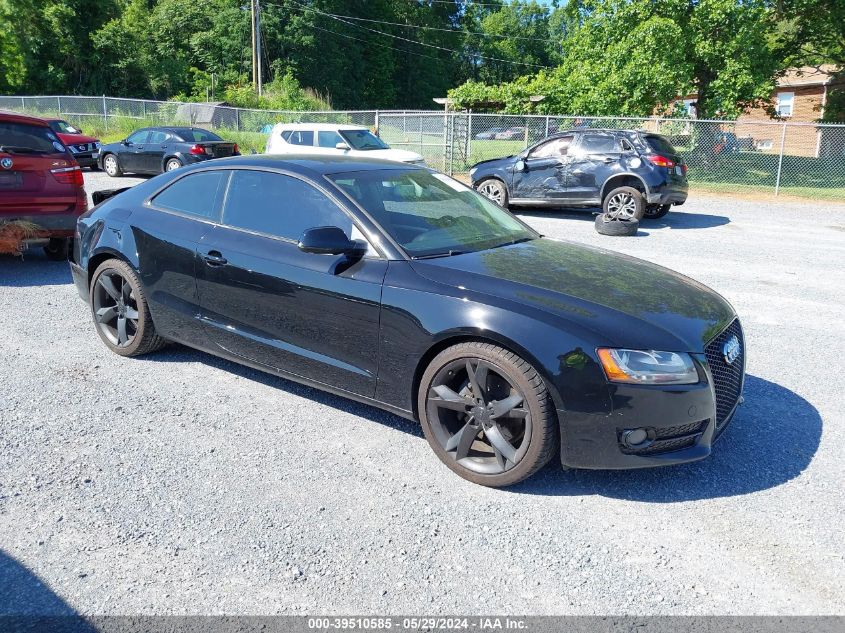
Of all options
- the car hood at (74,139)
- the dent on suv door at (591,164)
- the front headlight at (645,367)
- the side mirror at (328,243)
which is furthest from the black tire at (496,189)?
the car hood at (74,139)

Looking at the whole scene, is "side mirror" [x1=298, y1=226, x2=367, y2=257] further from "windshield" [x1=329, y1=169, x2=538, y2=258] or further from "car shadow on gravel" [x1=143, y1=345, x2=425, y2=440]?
"car shadow on gravel" [x1=143, y1=345, x2=425, y2=440]

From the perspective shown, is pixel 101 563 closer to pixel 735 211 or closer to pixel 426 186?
pixel 426 186

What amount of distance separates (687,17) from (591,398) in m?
22.2

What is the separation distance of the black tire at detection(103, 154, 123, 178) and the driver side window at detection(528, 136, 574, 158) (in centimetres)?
1213

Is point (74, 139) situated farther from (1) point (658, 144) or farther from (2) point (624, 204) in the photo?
(1) point (658, 144)

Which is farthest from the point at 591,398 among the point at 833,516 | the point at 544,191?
the point at 544,191

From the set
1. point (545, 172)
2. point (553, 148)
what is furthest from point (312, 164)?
point (553, 148)

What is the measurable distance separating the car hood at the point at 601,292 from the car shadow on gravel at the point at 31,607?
87.3 inches

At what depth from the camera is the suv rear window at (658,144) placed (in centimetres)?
1342

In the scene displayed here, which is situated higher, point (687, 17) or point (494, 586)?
point (687, 17)

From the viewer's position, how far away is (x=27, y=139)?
8.20 metres

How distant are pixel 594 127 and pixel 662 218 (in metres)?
6.13

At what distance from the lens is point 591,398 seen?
134 inches

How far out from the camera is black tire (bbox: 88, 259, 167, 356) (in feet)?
17.4
